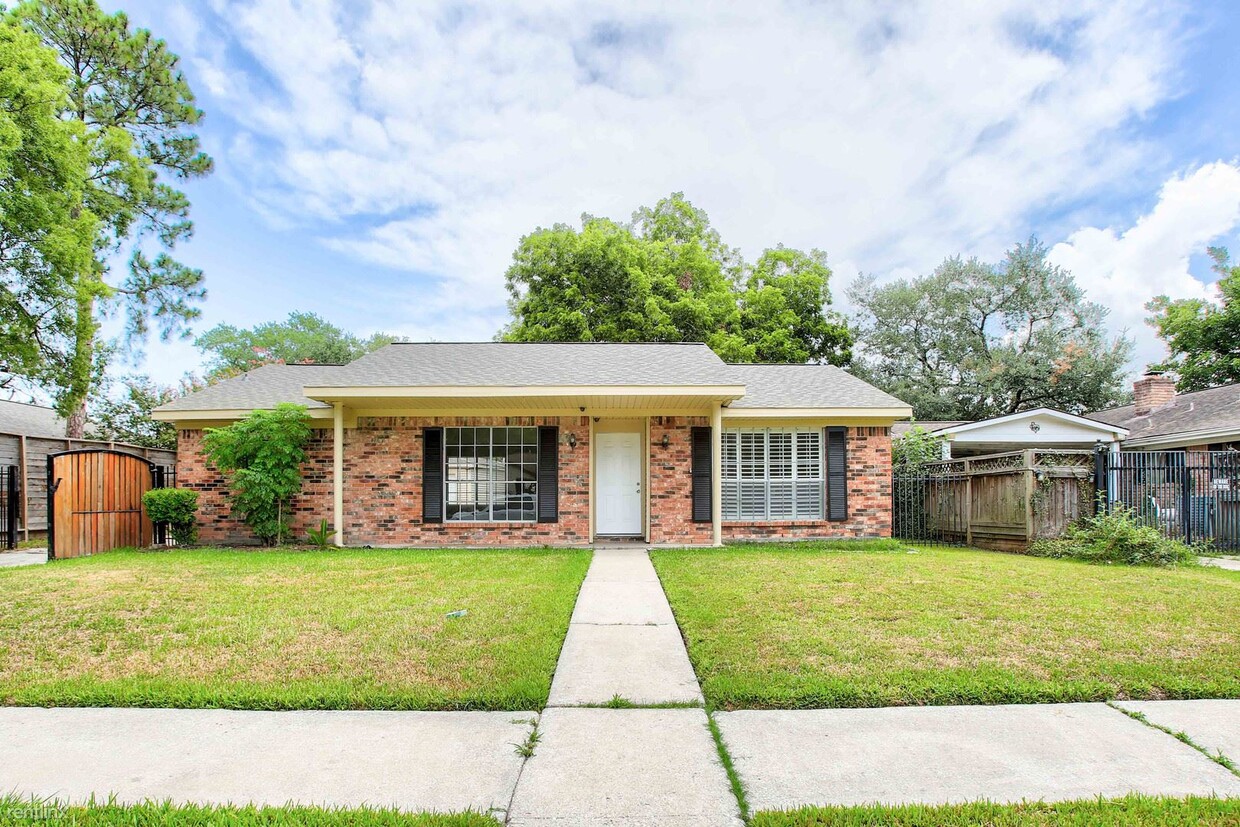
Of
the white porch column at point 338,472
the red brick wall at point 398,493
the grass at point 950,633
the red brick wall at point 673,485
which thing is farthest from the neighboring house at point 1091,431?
the white porch column at point 338,472

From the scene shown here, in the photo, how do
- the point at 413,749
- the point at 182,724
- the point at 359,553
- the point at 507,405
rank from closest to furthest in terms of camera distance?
the point at 413,749 → the point at 182,724 → the point at 359,553 → the point at 507,405

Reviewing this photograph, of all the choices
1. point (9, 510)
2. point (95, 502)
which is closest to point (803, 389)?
point (95, 502)

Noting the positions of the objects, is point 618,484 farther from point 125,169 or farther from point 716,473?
point 125,169

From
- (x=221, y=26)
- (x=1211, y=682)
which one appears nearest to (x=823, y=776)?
(x=1211, y=682)

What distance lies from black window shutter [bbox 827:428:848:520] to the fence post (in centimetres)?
378

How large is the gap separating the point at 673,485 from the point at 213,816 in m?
8.90

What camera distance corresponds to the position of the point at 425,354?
39.5 feet

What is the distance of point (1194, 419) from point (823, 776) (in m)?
18.1

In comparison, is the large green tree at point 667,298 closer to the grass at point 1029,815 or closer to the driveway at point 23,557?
the driveway at point 23,557

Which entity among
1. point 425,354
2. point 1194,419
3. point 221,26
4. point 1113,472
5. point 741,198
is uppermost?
point 741,198

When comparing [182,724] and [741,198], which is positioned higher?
[741,198]

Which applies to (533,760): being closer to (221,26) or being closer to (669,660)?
(669,660)

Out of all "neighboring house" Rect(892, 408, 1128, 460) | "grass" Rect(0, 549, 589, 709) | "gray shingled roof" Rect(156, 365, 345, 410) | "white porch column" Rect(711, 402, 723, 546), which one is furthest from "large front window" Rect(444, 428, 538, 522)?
"neighboring house" Rect(892, 408, 1128, 460)

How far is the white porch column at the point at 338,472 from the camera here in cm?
1040
